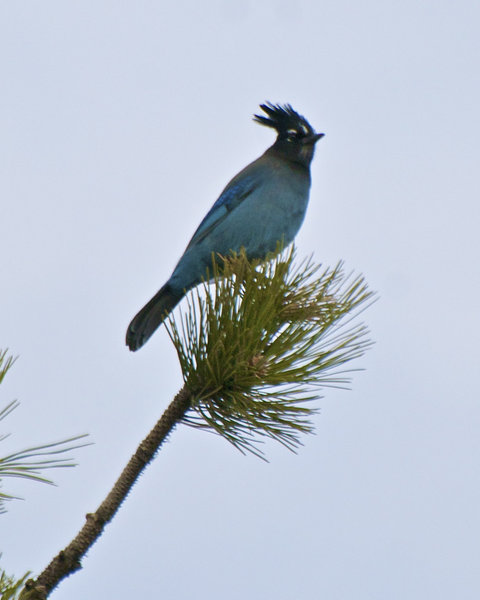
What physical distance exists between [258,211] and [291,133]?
91 cm

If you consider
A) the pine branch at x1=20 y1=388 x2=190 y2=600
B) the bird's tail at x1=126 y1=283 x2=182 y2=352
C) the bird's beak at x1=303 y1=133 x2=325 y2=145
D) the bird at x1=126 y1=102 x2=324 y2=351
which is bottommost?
the pine branch at x1=20 y1=388 x2=190 y2=600

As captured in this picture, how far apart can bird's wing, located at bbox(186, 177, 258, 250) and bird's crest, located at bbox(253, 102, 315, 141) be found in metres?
0.54

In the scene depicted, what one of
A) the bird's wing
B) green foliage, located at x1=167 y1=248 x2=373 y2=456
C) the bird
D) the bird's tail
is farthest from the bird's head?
green foliage, located at x1=167 y1=248 x2=373 y2=456

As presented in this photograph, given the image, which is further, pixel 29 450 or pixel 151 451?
pixel 151 451

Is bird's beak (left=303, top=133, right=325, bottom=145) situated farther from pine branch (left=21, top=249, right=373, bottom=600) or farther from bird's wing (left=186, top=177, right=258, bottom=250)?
pine branch (left=21, top=249, right=373, bottom=600)

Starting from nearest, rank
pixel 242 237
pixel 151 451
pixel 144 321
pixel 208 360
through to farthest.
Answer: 1. pixel 151 451
2. pixel 208 360
3. pixel 144 321
4. pixel 242 237

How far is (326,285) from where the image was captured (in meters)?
2.68

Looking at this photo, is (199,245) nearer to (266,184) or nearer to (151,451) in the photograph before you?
(266,184)

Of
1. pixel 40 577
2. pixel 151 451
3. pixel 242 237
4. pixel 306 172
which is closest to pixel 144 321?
pixel 242 237

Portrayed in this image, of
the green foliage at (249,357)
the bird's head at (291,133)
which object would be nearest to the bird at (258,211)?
the bird's head at (291,133)

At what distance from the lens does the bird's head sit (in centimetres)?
543

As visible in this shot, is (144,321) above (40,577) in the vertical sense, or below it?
above

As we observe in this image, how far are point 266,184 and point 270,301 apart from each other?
2774mm

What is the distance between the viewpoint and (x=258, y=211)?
4805 mm
